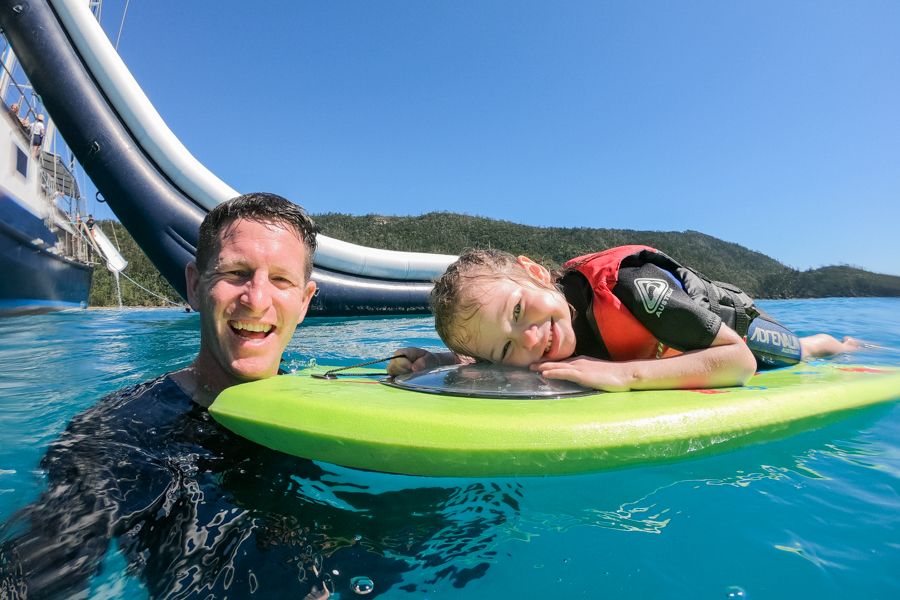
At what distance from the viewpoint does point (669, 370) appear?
189cm

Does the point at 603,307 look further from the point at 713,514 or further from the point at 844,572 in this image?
the point at 844,572

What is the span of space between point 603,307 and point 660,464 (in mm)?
716

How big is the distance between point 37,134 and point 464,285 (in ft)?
40.7

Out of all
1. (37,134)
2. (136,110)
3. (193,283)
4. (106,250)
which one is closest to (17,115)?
(37,134)

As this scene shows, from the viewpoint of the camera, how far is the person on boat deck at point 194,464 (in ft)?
3.28

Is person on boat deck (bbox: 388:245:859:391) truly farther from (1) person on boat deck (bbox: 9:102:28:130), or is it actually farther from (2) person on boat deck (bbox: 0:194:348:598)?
(1) person on boat deck (bbox: 9:102:28:130)

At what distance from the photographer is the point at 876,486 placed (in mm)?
1503

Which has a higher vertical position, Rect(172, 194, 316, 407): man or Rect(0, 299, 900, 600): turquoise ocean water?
Rect(172, 194, 316, 407): man

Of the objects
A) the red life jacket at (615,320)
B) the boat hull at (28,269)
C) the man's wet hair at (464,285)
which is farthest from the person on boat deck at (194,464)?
the boat hull at (28,269)

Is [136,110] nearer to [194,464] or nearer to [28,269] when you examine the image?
[28,269]

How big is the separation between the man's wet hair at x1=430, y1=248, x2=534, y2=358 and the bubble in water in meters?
1.10

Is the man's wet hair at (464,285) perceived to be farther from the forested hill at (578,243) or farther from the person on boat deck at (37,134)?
the forested hill at (578,243)

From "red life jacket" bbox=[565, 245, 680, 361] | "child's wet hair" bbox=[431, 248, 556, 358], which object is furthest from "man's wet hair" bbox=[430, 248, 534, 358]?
"red life jacket" bbox=[565, 245, 680, 361]

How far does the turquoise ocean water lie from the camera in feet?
3.46
